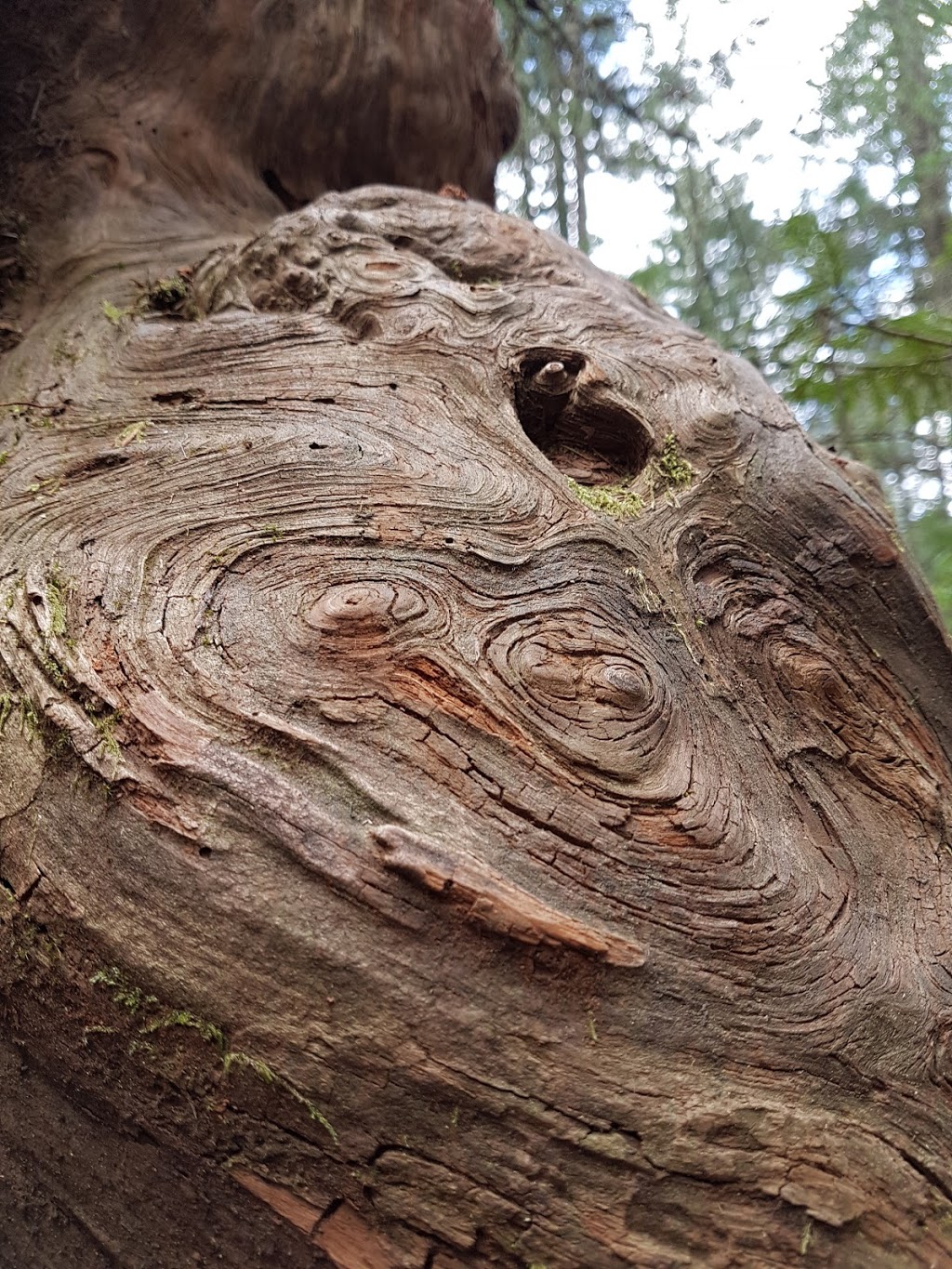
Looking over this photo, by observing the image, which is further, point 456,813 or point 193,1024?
point 456,813

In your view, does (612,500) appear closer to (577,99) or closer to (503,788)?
(503,788)

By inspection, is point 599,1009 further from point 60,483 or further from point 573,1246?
point 60,483

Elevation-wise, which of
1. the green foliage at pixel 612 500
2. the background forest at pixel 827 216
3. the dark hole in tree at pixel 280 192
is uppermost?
the background forest at pixel 827 216

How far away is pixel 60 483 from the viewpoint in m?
2.21

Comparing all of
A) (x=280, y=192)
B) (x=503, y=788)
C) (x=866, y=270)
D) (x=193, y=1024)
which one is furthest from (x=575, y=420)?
(x=866, y=270)

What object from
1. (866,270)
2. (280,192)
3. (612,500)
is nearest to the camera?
(612,500)

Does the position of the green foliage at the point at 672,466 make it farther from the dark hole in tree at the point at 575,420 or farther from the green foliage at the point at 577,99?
the green foliage at the point at 577,99

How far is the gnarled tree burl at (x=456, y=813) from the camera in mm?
1383

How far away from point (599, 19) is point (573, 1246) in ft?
22.2

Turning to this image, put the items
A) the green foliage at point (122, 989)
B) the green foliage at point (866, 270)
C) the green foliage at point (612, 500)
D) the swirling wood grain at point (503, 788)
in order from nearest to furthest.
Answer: the swirling wood grain at point (503, 788) → the green foliage at point (122, 989) → the green foliage at point (612, 500) → the green foliage at point (866, 270)

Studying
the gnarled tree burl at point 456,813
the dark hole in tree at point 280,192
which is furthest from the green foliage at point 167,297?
the dark hole in tree at point 280,192

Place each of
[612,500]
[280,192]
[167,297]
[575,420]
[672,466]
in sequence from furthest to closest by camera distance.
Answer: [280,192] < [167,297] < [575,420] < [672,466] < [612,500]

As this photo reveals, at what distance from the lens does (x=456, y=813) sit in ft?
5.12

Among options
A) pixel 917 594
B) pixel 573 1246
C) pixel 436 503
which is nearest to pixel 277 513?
pixel 436 503
